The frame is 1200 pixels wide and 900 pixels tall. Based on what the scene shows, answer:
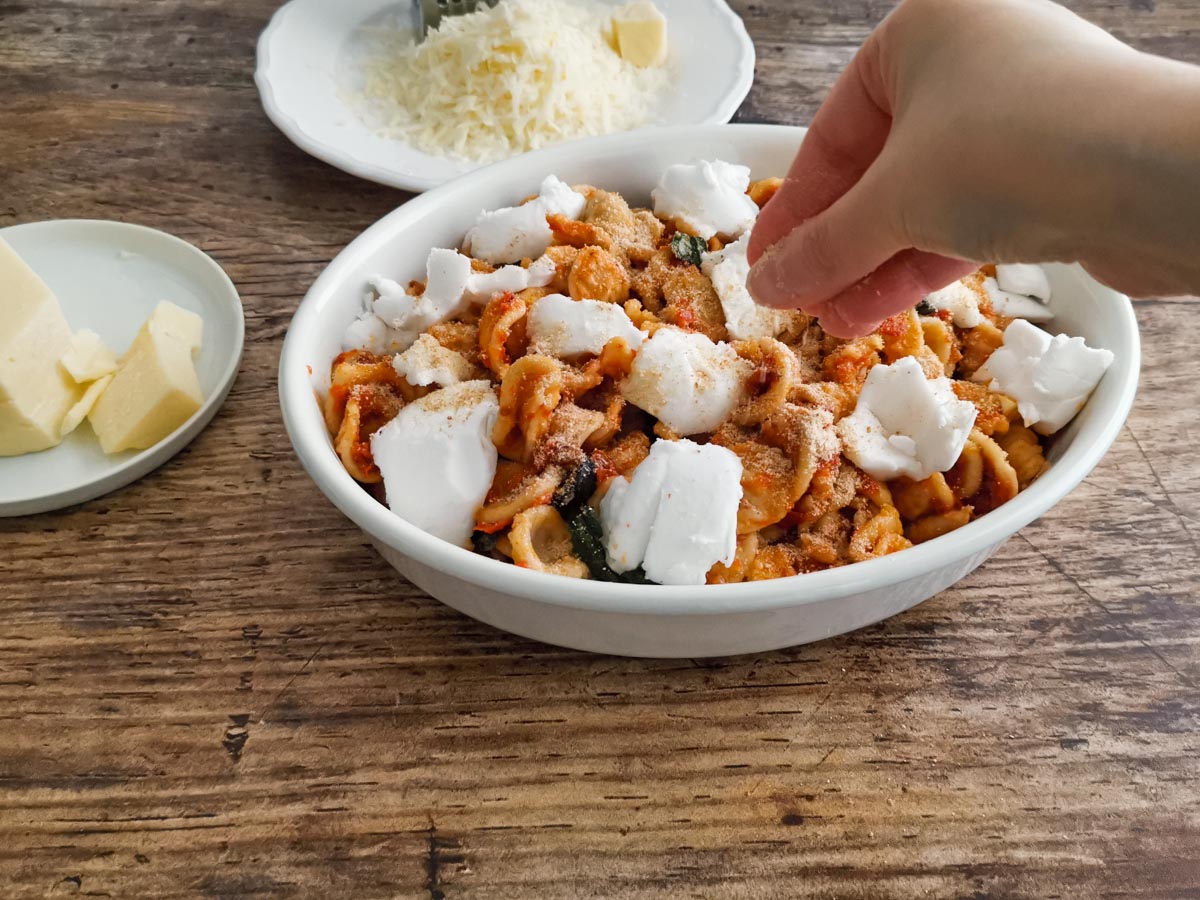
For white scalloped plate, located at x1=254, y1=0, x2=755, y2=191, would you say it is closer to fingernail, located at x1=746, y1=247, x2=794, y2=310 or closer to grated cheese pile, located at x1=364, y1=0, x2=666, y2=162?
grated cheese pile, located at x1=364, y1=0, x2=666, y2=162

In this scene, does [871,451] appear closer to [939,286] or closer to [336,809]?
[939,286]

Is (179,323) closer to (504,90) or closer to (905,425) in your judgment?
(504,90)

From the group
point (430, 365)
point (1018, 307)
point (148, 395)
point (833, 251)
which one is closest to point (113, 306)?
point (148, 395)

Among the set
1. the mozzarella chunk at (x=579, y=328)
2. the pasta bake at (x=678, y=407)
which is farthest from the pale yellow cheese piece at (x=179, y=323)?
the mozzarella chunk at (x=579, y=328)

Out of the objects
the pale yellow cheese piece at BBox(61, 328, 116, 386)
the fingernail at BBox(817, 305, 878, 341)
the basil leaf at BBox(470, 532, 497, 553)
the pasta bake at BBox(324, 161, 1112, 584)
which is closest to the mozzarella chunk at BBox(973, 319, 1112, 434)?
the pasta bake at BBox(324, 161, 1112, 584)

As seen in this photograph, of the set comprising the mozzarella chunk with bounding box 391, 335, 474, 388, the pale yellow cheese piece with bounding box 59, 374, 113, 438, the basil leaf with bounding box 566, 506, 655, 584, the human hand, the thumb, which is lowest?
the pale yellow cheese piece with bounding box 59, 374, 113, 438
